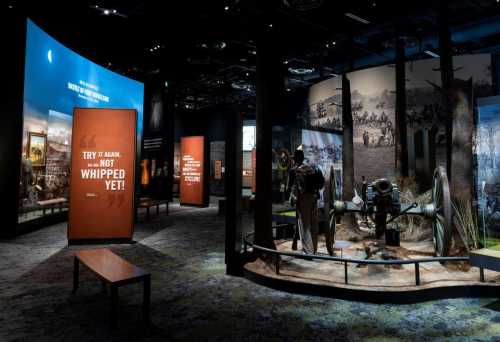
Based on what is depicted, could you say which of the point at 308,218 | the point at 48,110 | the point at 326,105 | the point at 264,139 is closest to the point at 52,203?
the point at 48,110

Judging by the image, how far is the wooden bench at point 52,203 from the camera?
8.95m

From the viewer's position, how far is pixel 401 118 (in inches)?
379

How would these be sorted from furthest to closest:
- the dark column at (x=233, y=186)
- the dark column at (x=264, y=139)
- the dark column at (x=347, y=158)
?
the dark column at (x=347, y=158)
the dark column at (x=264, y=139)
the dark column at (x=233, y=186)

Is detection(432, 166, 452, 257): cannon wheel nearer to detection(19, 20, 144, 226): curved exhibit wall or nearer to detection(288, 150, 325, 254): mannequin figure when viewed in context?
detection(288, 150, 325, 254): mannequin figure

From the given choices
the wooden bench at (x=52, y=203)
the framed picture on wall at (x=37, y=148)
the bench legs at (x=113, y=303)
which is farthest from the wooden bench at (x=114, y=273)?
the wooden bench at (x=52, y=203)

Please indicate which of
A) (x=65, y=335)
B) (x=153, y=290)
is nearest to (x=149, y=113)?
(x=153, y=290)

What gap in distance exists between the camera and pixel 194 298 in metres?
4.01

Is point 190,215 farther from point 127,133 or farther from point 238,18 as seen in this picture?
point 238,18

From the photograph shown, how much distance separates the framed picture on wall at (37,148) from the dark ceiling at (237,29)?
286 cm

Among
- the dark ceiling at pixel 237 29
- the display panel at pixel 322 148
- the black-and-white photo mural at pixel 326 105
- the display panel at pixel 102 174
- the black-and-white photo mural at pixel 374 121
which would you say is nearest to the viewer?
the display panel at pixel 102 174

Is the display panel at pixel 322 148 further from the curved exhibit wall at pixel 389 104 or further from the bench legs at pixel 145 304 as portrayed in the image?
the bench legs at pixel 145 304

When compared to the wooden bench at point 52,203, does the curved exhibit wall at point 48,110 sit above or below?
above

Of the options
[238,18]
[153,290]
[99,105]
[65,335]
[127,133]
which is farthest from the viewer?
[99,105]

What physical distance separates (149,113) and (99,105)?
16.8 feet
